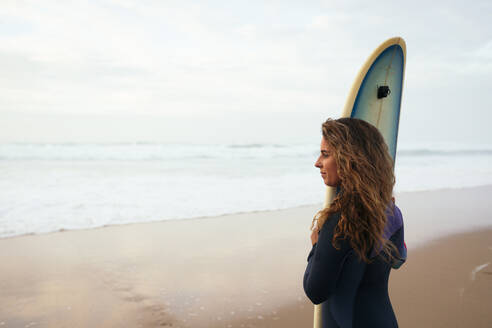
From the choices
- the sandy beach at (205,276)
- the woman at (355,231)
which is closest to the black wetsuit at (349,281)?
the woman at (355,231)

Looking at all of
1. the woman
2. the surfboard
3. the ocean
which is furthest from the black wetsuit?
the ocean

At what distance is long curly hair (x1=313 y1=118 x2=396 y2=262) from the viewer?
1.12 metres

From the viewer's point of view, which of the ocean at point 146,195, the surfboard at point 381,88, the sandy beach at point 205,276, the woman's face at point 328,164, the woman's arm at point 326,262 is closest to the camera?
the woman's arm at point 326,262

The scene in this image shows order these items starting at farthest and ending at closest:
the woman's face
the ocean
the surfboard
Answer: the ocean
the surfboard
the woman's face

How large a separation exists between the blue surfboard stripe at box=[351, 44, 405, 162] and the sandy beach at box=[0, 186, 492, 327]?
1518 millimetres

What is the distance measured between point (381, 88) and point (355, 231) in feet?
4.21

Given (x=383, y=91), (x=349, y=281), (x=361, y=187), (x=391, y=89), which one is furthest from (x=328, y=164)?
(x=391, y=89)

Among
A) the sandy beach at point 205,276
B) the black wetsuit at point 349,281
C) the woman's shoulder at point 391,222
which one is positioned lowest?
the sandy beach at point 205,276

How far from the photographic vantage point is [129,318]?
9.25 feet

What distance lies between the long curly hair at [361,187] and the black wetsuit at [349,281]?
29mm

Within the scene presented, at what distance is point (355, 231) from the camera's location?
1.10 m

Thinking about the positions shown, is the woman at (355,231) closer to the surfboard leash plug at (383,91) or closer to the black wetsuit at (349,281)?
the black wetsuit at (349,281)

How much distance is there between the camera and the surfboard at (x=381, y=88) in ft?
6.77

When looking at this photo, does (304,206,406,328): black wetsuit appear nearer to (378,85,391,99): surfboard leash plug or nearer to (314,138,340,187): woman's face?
(314,138,340,187): woman's face
